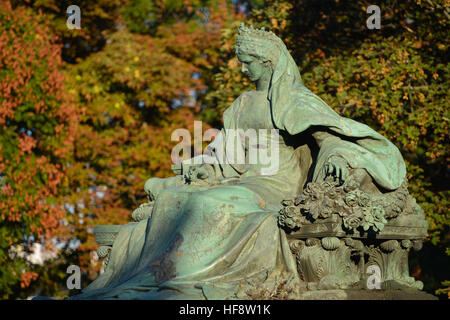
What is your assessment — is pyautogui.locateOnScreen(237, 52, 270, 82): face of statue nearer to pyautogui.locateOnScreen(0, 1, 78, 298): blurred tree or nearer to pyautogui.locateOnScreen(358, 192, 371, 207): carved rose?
pyautogui.locateOnScreen(358, 192, 371, 207): carved rose

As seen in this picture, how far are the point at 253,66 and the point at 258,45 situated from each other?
0.70 ft

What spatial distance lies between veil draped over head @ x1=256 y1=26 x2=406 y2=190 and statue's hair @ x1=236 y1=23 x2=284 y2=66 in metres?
0.03

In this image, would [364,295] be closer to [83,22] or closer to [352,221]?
[352,221]

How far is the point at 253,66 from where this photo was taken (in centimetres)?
795

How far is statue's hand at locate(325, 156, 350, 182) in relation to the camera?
22.6 feet

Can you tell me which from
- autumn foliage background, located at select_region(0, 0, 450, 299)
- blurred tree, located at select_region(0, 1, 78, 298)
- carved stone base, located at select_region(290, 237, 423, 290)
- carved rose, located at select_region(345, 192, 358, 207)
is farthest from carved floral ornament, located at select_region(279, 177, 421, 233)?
blurred tree, located at select_region(0, 1, 78, 298)

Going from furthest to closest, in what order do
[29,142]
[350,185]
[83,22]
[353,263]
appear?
[83,22] < [29,142] < [353,263] < [350,185]

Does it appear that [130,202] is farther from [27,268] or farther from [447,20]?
[447,20]

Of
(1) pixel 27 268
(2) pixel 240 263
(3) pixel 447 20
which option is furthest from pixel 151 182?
(1) pixel 27 268

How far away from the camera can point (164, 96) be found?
56.1ft

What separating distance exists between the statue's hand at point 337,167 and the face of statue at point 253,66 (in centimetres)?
135

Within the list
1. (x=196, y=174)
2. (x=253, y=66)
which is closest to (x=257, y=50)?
(x=253, y=66)

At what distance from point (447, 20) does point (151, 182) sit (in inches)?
287

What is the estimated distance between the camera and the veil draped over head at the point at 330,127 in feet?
23.5
